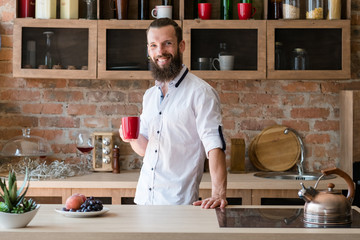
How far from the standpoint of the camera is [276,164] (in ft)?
14.5

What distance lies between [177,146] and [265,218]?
0.73 m

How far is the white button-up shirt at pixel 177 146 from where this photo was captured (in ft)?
9.81

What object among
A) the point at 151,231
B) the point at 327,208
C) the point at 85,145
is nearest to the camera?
the point at 151,231

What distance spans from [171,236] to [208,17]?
7.76ft

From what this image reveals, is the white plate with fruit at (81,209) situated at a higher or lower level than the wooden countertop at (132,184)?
higher

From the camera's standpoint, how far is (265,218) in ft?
8.04


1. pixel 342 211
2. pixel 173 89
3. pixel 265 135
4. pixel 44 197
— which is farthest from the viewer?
pixel 265 135

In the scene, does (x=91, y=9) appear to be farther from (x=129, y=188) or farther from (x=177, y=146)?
(x=177, y=146)

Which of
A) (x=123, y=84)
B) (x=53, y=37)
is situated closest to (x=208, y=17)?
(x=123, y=84)

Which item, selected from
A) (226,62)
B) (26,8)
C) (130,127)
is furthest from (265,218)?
(26,8)

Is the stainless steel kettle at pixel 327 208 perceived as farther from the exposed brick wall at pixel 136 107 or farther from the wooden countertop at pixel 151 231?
the exposed brick wall at pixel 136 107

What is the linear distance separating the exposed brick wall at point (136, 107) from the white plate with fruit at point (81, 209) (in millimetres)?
2042

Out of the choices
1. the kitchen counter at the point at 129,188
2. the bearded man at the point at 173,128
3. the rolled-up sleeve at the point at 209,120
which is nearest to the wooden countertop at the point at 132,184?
the kitchen counter at the point at 129,188

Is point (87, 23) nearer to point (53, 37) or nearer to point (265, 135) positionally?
point (53, 37)
